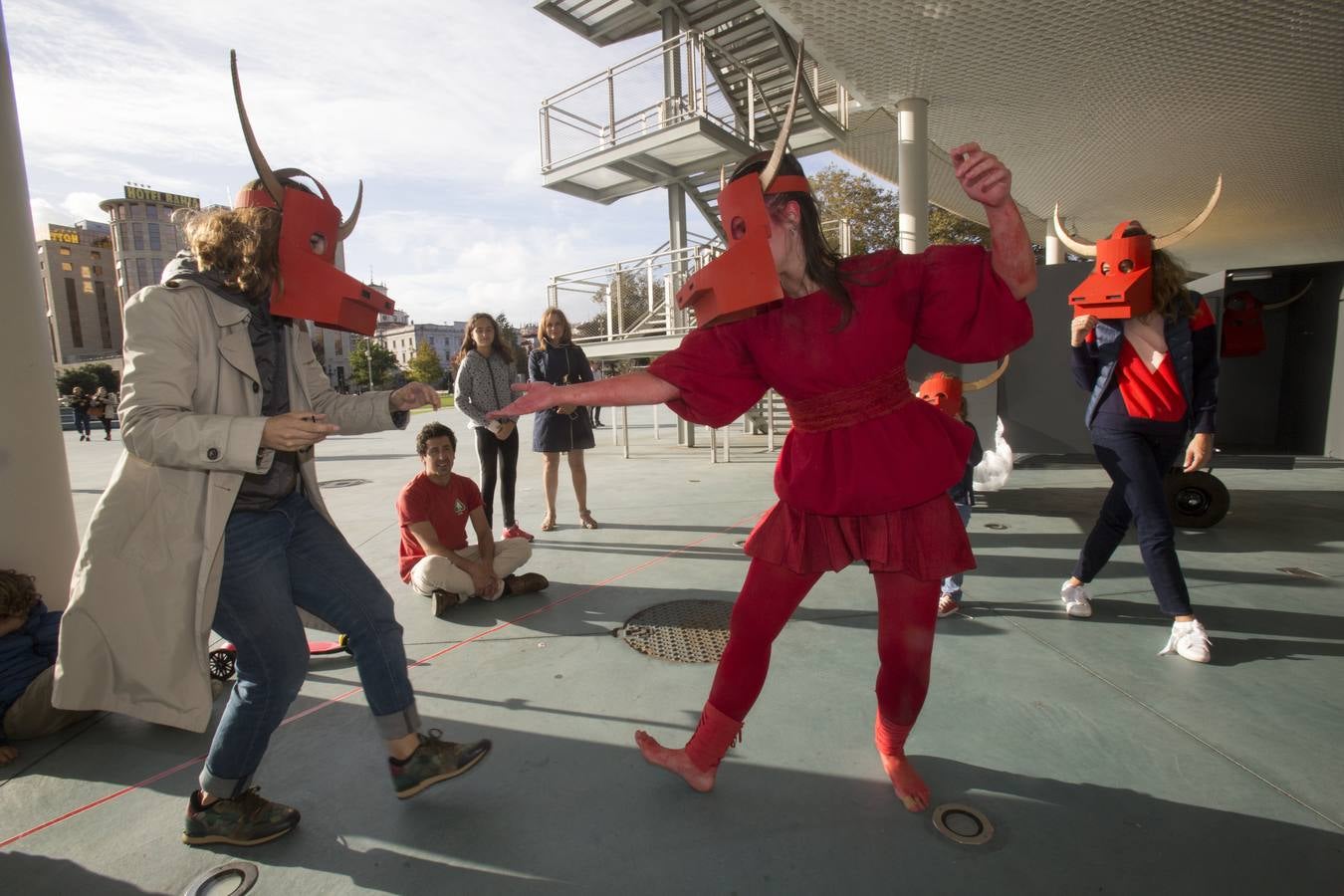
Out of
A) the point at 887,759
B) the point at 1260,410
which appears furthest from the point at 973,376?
the point at 887,759

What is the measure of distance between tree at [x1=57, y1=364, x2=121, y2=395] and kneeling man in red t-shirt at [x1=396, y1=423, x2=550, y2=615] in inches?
1765

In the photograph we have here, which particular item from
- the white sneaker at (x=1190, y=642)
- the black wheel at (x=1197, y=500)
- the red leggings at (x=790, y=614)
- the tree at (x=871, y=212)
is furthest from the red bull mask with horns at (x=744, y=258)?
A: the tree at (x=871, y=212)

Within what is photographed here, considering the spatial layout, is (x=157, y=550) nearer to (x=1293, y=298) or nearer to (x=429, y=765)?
(x=429, y=765)

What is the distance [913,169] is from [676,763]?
24.2 feet

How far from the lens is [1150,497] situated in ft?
9.52

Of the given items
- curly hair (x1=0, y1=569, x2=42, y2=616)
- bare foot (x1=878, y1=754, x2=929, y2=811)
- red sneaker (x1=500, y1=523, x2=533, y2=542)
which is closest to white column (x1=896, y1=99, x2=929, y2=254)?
red sneaker (x1=500, y1=523, x2=533, y2=542)

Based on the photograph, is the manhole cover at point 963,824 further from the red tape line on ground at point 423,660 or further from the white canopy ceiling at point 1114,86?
the white canopy ceiling at point 1114,86

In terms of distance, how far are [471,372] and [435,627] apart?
209cm

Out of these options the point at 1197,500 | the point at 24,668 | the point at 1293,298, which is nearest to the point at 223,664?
the point at 24,668

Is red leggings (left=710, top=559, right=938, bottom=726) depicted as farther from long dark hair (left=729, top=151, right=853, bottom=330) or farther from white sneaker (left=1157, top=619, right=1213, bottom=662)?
white sneaker (left=1157, top=619, right=1213, bottom=662)

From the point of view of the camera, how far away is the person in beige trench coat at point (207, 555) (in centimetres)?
160

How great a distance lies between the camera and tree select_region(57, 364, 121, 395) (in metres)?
37.2

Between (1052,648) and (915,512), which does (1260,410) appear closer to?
(1052,648)

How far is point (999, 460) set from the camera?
615 cm
